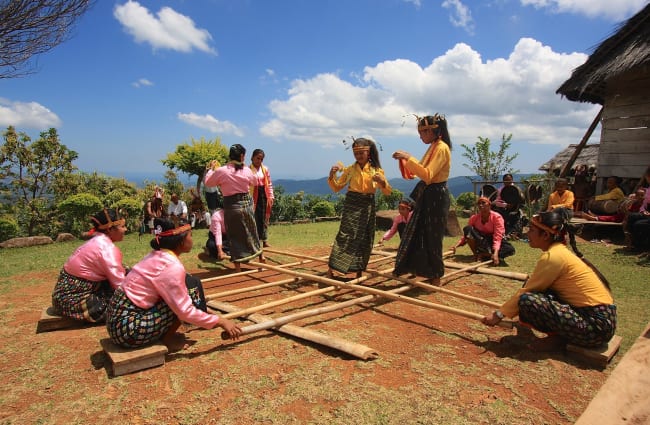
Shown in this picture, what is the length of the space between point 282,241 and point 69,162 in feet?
22.7

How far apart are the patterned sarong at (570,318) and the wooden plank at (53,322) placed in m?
3.89

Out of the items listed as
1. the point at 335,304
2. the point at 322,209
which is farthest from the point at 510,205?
the point at 322,209

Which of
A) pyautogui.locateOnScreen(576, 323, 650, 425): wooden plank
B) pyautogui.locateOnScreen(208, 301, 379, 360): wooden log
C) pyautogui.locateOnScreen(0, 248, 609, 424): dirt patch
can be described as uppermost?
pyautogui.locateOnScreen(208, 301, 379, 360): wooden log

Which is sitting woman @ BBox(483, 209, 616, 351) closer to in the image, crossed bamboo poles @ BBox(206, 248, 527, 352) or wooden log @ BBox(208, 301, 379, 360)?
crossed bamboo poles @ BBox(206, 248, 527, 352)

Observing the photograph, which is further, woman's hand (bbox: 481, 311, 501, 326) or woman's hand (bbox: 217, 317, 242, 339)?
woman's hand (bbox: 481, 311, 501, 326)

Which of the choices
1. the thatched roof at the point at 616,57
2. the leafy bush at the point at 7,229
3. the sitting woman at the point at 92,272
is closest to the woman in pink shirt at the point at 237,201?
the sitting woman at the point at 92,272

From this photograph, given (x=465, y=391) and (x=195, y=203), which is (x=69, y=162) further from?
(x=465, y=391)

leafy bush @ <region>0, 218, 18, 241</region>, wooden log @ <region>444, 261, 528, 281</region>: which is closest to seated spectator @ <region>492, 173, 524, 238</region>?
wooden log @ <region>444, 261, 528, 281</region>

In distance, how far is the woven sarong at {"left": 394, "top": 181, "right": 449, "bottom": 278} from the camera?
186 inches

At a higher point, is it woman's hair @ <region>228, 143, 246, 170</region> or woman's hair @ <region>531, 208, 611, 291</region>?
woman's hair @ <region>228, 143, 246, 170</region>

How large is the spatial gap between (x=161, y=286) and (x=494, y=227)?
17.5ft

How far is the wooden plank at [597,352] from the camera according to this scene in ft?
9.57

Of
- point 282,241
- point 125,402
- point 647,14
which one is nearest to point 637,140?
point 647,14

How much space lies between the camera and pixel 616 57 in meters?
8.58
